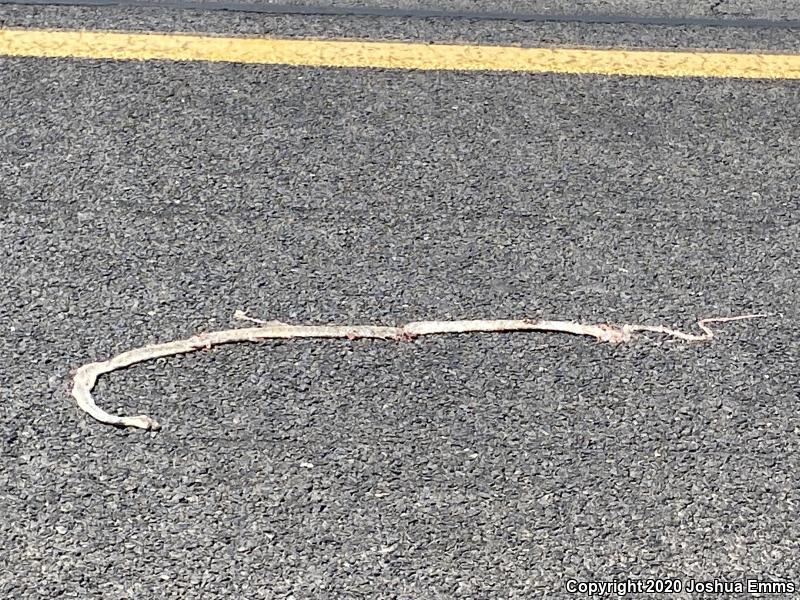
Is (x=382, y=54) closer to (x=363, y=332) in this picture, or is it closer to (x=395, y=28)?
A: (x=395, y=28)

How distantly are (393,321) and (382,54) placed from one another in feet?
4.66

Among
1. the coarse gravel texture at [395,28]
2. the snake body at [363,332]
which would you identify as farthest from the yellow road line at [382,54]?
the snake body at [363,332]

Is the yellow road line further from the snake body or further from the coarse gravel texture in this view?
the snake body

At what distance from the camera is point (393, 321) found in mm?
2830

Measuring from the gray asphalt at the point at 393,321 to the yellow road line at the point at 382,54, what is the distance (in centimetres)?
8

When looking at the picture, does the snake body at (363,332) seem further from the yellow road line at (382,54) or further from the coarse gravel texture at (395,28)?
the coarse gravel texture at (395,28)

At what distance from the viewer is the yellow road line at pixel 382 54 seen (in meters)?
3.90

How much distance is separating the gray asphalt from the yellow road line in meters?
0.08

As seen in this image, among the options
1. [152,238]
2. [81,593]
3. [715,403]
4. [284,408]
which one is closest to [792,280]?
[715,403]

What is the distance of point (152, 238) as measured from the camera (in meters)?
3.04

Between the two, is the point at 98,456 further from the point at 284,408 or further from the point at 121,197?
the point at 121,197

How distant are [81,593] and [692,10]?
10.4 ft

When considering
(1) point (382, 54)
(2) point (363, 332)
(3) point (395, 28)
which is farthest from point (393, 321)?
(3) point (395, 28)

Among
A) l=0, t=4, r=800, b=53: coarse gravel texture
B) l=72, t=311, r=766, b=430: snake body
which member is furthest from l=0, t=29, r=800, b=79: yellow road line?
l=72, t=311, r=766, b=430: snake body
